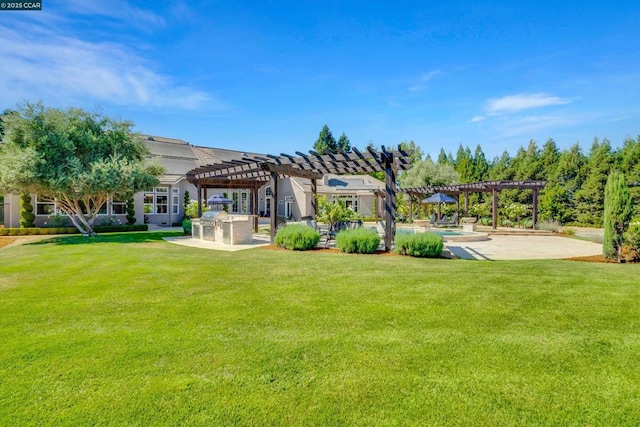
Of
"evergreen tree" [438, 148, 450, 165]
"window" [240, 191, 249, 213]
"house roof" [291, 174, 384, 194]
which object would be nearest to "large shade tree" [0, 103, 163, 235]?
"window" [240, 191, 249, 213]

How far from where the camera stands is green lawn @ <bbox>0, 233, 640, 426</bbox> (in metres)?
2.44

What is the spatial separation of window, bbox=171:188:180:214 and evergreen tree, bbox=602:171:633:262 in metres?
22.9

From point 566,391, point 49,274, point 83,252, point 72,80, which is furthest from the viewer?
point 72,80

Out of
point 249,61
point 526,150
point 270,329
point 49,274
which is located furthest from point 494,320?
point 526,150

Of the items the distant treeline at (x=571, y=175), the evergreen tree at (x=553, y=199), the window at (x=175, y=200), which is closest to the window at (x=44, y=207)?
the window at (x=175, y=200)

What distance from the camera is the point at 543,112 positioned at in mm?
15328

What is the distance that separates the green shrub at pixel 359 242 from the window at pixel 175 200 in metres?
16.8

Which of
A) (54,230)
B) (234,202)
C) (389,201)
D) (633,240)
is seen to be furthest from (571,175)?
(54,230)

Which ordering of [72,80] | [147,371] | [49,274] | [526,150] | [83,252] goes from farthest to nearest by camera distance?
[526,150], [72,80], [83,252], [49,274], [147,371]

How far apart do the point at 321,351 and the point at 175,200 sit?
2246 centimetres

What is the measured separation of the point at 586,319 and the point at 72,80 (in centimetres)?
1588

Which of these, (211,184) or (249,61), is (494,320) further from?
(211,184)

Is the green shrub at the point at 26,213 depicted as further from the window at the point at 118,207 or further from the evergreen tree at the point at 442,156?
the evergreen tree at the point at 442,156

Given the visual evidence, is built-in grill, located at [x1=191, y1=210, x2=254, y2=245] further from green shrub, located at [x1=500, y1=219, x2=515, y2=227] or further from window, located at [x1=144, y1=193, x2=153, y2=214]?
green shrub, located at [x1=500, y1=219, x2=515, y2=227]
